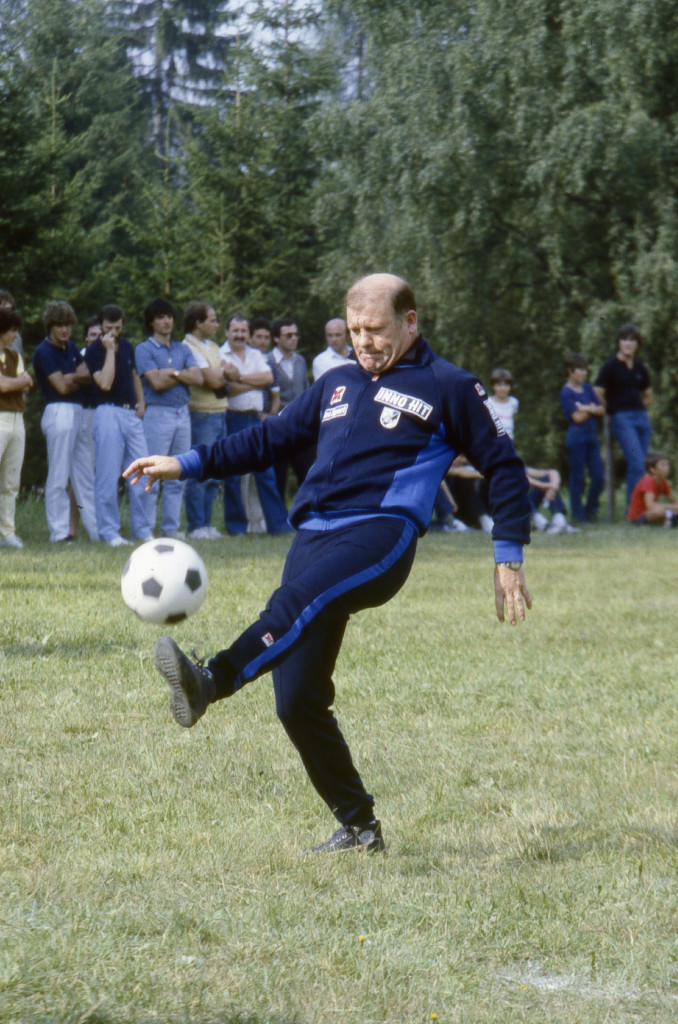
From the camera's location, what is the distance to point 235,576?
10.3 m

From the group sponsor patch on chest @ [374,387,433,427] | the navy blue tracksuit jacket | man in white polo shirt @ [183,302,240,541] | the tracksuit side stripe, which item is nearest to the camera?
the tracksuit side stripe

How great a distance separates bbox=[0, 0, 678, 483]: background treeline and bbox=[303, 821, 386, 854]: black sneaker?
14609 millimetres

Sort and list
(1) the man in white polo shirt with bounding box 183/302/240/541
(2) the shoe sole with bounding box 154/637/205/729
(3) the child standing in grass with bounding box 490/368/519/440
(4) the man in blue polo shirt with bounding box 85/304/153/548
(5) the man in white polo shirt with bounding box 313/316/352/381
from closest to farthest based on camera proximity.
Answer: (2) the shoe sole with bounding box 154/637/205/729 < (4) the man in blue polo shirt with bounding box 85/304/153/548 < (1) the man in white polo shirt with bounding box 183/302/240/541 < (5) the man in white polo shirt with bounding box 313/316/352/381 < (3) the child standing in grass with bounding box 490/368/519/440

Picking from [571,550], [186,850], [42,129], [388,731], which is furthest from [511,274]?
[186,850]

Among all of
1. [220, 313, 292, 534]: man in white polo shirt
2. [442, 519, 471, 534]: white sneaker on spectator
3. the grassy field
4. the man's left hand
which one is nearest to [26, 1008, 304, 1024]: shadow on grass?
the grassy field

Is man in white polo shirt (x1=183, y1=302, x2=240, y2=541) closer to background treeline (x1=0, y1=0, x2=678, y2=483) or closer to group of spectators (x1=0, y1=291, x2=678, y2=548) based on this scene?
group of spectators (x1=0, y1=291, x2=678, y2=548)

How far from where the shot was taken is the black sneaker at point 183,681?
11.9 feet

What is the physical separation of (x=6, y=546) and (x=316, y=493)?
319 inches

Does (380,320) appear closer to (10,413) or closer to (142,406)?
(10,413)

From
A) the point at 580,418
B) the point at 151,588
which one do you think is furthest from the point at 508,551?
the point at 580,418

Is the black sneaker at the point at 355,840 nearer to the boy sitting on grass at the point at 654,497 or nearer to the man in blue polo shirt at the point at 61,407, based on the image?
the man in blue polo shirt at the point at 61,407

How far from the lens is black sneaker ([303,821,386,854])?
165 inches

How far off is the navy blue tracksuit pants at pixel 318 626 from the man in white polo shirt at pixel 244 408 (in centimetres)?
969

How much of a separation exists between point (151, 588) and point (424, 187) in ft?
72.7
